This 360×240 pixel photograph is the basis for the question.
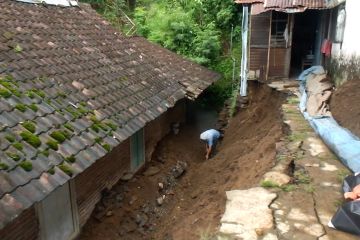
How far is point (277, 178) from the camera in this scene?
652 cm

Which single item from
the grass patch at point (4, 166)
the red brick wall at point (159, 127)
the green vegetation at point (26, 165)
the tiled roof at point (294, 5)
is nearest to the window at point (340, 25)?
the tiled roof at point (294, 5)

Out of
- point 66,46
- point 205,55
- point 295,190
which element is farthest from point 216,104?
point 295,190

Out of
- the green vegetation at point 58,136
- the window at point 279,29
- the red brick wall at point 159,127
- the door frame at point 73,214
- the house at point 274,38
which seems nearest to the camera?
the green vegetation at point 58,136

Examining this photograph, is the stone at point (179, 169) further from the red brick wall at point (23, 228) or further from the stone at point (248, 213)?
the red brick wall at point (23, 228)

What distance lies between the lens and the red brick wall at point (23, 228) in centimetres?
520

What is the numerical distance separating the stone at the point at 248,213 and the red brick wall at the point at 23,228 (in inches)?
120

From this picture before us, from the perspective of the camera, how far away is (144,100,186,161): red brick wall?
10.7 metres

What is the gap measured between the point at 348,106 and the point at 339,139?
71.0 inches

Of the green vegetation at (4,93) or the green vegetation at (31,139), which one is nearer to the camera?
the green vegetation at (31,139)

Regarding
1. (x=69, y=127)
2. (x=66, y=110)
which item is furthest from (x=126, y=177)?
(x=69, y=127)

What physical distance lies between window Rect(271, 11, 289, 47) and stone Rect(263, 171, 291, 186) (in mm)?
9027

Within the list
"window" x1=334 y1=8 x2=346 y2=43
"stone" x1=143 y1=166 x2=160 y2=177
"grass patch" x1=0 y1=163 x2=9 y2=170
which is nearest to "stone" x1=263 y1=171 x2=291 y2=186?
"stone" x1=143 y1=166 x2=160 y2=177

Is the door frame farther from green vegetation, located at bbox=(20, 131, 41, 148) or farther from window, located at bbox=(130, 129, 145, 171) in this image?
window, located at bbox=(130, 129, 145, 171)

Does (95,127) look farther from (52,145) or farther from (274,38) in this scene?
(274,38)
